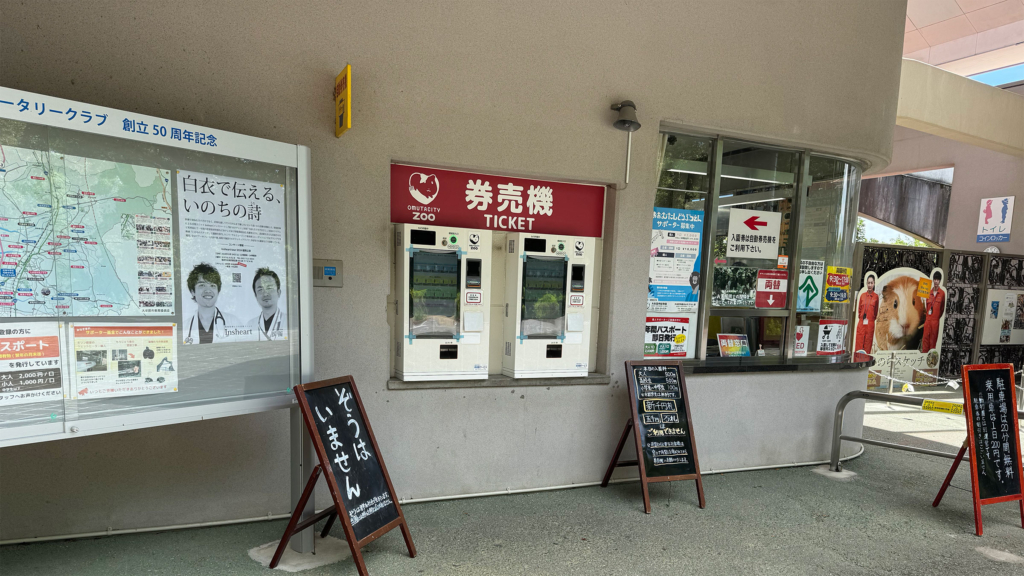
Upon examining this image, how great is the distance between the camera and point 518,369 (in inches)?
139

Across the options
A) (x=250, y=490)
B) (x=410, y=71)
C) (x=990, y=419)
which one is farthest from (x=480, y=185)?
(x=990, y=419)

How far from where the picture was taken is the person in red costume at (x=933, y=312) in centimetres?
740

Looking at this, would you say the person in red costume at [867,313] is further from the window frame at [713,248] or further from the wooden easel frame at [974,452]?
the wooden easel frame at [974,452]

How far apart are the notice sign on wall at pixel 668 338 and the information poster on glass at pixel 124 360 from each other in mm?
3036

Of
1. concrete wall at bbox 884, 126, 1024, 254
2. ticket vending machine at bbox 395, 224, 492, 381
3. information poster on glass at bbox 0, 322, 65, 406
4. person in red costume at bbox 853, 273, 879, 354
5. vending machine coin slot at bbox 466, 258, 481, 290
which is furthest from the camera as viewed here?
concrete wall at bbox 884, 126, 1024, 254

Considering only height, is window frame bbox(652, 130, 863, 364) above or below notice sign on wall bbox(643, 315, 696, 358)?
above

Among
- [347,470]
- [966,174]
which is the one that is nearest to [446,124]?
[347,470]

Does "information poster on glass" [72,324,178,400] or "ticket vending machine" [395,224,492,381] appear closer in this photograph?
"information poster on glass" [72,324,178,400]

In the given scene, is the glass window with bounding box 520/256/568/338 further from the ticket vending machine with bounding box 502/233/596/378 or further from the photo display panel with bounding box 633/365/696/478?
the photo display panel with bounding box 633/365/696/478

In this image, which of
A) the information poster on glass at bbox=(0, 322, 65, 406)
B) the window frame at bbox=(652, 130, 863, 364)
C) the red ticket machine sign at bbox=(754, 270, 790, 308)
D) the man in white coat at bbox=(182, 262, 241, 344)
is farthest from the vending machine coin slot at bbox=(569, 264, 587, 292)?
the information poster on glass at bbox=(0, 322, 65, 406)

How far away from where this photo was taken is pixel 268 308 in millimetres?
2572

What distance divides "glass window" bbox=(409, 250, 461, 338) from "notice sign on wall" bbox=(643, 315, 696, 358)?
1548 millimetres

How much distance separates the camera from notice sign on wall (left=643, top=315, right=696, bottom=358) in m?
4.08

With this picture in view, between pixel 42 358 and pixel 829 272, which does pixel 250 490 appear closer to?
pixel 42 358
